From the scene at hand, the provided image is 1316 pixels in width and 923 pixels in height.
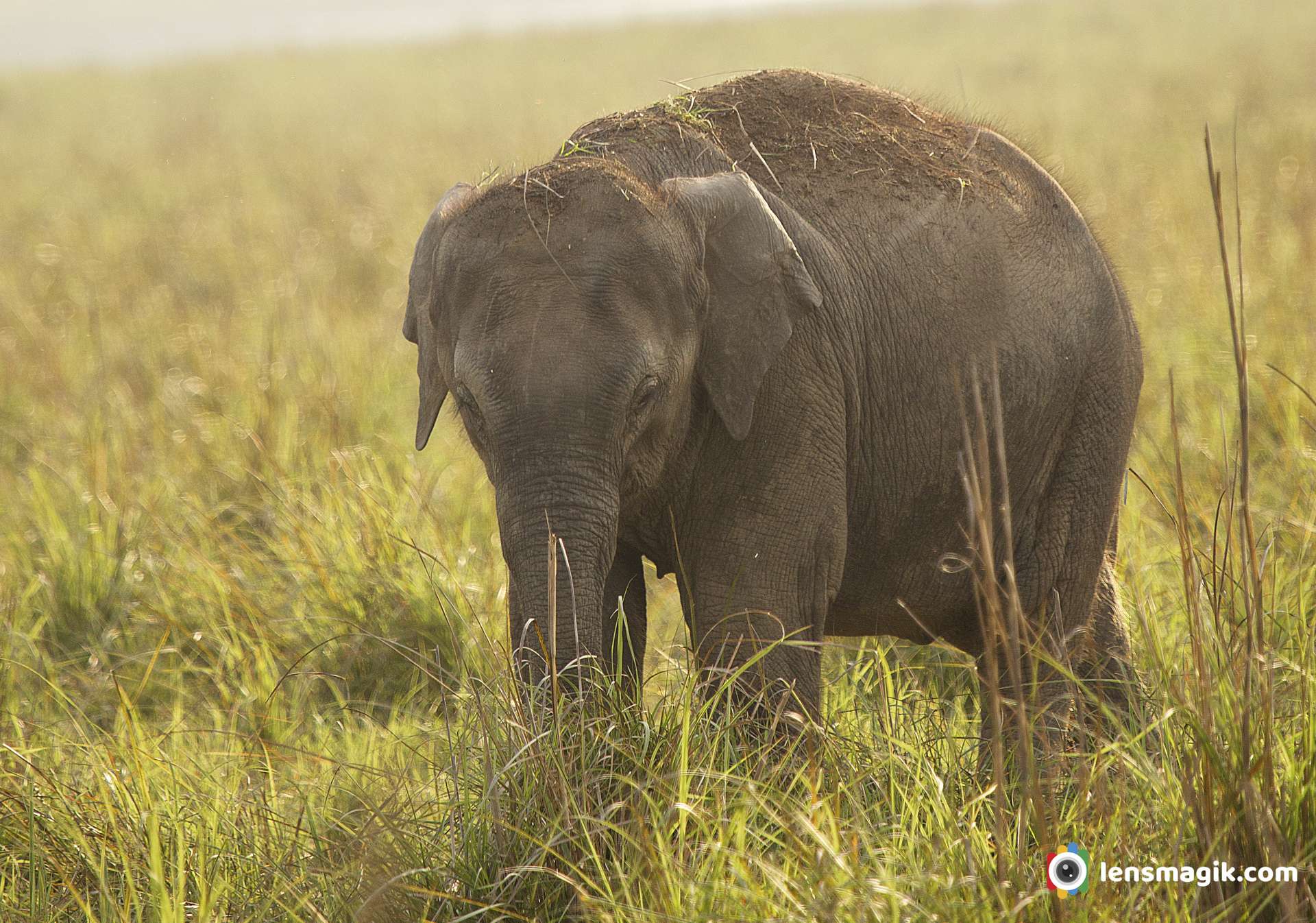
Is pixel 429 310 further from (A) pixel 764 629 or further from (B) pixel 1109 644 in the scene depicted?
(B) pixel 1109 644

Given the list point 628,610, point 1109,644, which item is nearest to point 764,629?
point 628,610

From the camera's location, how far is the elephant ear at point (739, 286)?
3623 mm

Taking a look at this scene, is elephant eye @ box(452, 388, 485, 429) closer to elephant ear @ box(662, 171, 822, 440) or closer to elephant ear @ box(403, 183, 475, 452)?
elephant ear @ box(403, 183, 475, 452)

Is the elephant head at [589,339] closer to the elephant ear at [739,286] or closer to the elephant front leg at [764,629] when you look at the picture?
the elephant ear at [739,286]

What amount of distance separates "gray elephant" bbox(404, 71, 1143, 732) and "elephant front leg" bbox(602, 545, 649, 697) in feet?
0.04

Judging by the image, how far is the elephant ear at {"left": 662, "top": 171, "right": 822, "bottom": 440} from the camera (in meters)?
3.62

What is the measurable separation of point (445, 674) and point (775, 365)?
165cm

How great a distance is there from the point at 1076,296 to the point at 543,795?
2259 millimetres

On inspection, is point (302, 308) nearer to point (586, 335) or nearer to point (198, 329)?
point (198, 329)

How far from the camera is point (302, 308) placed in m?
12.3

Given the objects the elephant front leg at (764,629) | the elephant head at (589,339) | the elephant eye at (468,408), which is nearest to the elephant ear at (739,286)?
the elephant head at (589,339)

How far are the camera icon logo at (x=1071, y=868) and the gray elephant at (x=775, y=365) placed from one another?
563 millimetres

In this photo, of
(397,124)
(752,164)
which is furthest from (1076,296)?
(397,124)

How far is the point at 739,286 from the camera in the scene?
12.0 feet
